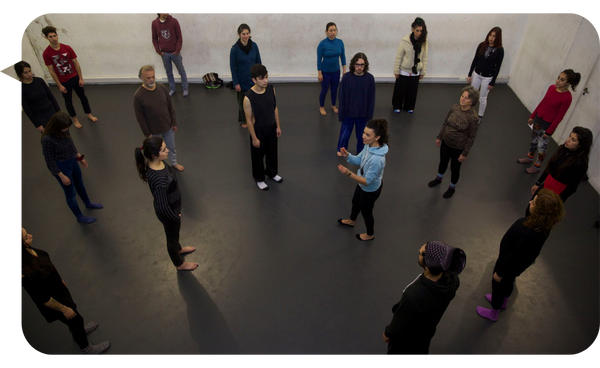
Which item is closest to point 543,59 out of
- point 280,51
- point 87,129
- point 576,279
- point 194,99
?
point 576,279

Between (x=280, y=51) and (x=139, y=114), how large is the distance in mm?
4522

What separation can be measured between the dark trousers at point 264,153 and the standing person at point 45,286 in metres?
2.65

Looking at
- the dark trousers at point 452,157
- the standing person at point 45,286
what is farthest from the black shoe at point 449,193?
the standing person at point 45,286

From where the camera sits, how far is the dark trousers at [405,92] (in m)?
6.77

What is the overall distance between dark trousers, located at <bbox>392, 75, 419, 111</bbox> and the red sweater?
2289mm

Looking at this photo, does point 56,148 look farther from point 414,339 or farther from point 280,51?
point 280,51

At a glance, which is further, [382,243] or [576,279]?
[382,243]

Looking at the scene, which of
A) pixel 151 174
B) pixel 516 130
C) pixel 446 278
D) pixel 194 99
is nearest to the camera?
pixel 446 278

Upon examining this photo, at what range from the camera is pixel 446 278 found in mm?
2309

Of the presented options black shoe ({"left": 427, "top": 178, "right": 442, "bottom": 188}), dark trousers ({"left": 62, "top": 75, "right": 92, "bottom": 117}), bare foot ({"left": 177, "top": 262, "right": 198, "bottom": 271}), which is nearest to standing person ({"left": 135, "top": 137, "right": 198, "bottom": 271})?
bare foot ({"left": 177, "top": 262, "right": 198, "bottom": 271})

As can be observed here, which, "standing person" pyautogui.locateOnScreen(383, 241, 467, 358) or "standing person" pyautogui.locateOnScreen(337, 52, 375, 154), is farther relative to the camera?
"standing person" pyautogui.locateOnScreen(337, 52, 375, 154)

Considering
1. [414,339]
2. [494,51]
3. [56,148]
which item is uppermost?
[494,51]

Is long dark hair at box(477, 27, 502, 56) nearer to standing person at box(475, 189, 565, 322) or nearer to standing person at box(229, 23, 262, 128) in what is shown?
standing person at box(229, 23, 262, 128)

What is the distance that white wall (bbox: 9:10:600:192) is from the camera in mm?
7527
